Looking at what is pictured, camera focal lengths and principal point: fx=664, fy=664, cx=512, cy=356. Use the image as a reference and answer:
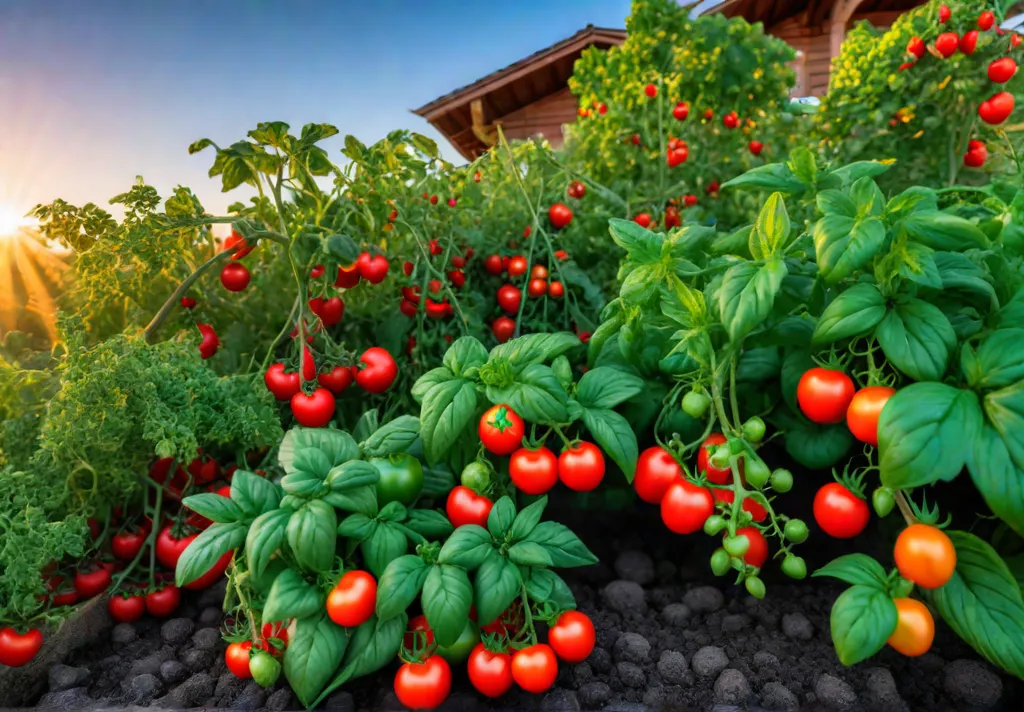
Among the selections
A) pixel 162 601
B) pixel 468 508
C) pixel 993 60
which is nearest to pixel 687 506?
pixel 468 508

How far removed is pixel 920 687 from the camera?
3.52 feet

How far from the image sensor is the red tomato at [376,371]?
5.05ft

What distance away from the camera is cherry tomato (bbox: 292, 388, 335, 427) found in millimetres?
1468

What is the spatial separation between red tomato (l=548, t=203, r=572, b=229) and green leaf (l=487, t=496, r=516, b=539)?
117 centimetres

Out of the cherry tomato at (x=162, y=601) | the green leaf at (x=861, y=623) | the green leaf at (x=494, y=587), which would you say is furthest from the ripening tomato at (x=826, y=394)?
the cherry tomato at (x=162, y=601)

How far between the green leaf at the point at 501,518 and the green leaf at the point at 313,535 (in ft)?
0.82

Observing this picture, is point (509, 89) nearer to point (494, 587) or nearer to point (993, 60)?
point (993, 60)

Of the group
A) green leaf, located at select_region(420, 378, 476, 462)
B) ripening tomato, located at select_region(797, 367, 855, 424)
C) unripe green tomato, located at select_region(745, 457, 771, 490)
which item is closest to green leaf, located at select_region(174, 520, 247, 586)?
green leaf, located at select_region(420, 378, 476, 462)

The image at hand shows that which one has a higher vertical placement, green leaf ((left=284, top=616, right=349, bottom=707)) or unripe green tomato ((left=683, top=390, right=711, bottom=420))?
unripe green tomato ((left=683, top=390, right=711, bottom=420))

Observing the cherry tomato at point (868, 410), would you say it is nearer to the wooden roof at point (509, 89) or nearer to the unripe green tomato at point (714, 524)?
the unripe green tomato at point (714, 524)

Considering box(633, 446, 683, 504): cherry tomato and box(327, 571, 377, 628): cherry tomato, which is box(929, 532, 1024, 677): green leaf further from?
box(327, 571, 377, 628): cherry tomato

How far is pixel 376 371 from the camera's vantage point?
5.05 ft

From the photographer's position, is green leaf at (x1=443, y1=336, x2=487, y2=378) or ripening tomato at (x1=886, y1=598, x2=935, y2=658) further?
green leaf at (x1=443, y1=336, x2=487, y2=378)

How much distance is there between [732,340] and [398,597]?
2.07 feet
